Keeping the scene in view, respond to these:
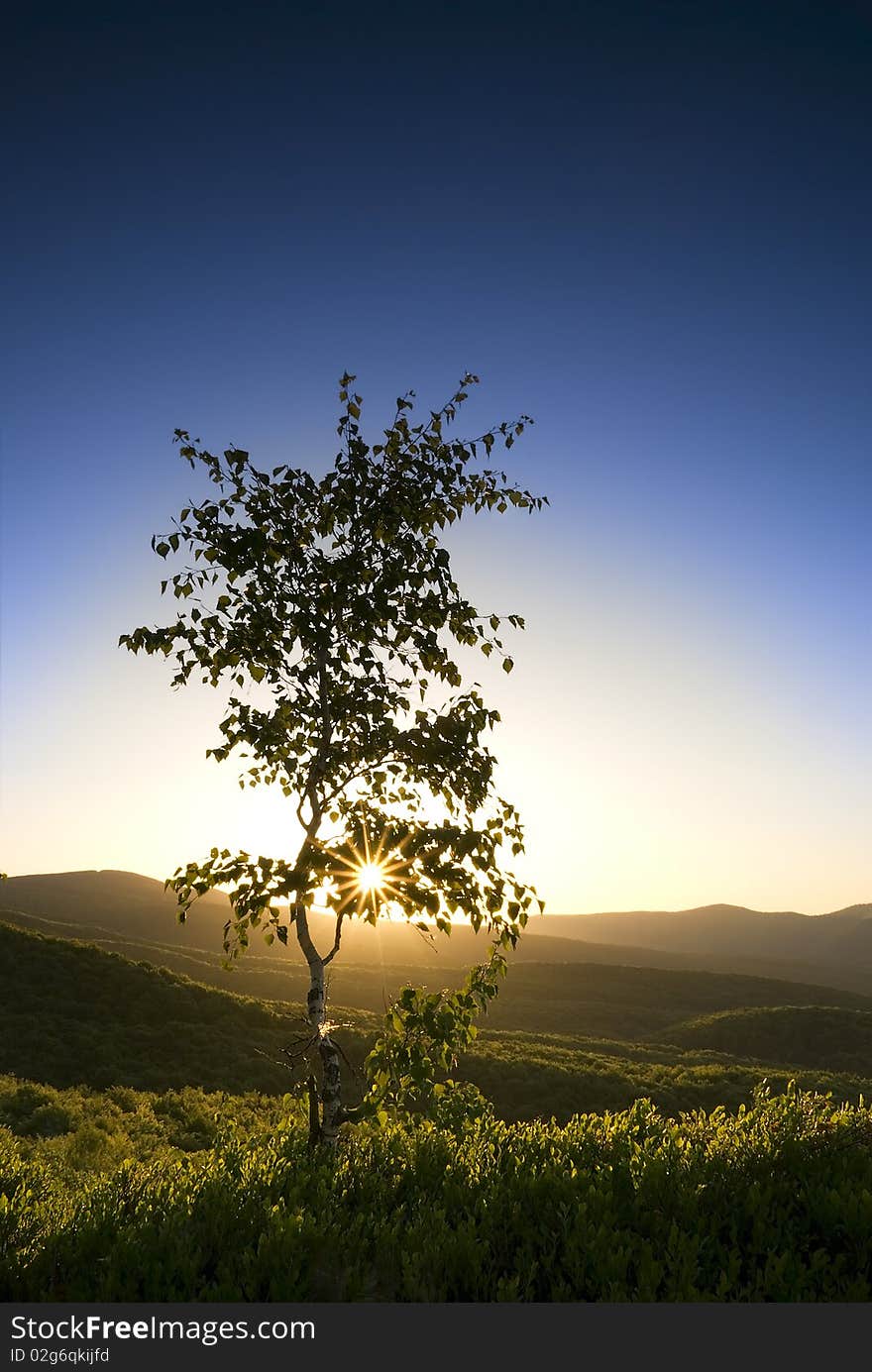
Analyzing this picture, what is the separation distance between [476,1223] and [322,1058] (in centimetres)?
212

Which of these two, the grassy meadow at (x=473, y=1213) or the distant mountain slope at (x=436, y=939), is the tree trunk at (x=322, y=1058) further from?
the distant mountain slope at (x=436, y=939)

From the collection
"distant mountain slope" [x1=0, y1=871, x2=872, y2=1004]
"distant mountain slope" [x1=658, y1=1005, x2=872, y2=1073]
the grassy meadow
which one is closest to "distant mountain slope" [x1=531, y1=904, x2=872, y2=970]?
"distant mountain slope" [x1=0, y1=871, x2=872, y2=1004]

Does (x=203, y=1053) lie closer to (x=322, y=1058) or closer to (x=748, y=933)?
(x=322, y=1058)

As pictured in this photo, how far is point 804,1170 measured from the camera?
5.81m

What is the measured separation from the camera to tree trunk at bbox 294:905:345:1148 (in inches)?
266

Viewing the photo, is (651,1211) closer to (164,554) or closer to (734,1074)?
(164,554)

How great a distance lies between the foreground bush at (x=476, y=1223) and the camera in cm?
432

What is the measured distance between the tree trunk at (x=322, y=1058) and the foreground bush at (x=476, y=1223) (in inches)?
9.9

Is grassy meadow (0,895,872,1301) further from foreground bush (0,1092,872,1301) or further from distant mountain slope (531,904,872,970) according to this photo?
distant mountain slope (531,904,872,970)

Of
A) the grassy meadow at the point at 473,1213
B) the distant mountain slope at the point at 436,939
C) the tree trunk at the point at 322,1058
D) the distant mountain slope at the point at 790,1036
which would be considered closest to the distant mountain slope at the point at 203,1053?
the distant mountain slope at the point at 790,1036

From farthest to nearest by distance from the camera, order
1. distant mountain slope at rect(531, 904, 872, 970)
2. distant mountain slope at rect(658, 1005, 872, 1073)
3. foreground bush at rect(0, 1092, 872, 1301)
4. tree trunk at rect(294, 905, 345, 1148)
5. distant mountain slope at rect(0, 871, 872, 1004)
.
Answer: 1. distant mountain slope at rect(531, 904, 872, 970)
2. distant mountain slope at rect(0, 871, 872, 1004)
3. distant mountain slope at rect(658, 1005, 872, 1073)
4. tree trunk at rect(294, 905, 345, 1148)
5. foreground bush at rect(0, 1092, 872, 1301)

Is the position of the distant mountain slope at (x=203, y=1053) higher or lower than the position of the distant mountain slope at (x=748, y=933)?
higher

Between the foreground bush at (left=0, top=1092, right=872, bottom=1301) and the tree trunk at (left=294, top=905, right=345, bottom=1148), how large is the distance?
0.25 m

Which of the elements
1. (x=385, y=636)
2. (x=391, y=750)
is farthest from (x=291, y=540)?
(x=391, y=750)
